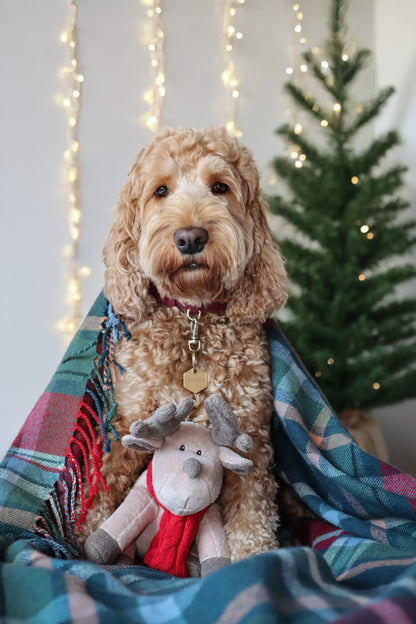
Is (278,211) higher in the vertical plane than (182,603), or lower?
higher

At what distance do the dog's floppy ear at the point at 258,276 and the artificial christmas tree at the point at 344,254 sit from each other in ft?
3.19

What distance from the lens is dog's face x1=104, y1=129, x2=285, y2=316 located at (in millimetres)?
1233

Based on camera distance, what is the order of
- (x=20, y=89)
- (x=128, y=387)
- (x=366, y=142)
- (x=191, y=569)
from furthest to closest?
A: 1. (x=366, y=142)
2. (x=20, y=89)
3. (x=128, y=387)
4. (x=191, y=569)

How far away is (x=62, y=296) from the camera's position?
7.85 ft

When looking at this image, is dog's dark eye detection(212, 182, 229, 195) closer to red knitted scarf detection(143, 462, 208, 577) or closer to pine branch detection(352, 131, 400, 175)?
red knitted scarf detection(143, 462, 208, 577)

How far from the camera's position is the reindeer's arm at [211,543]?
1.18 meters

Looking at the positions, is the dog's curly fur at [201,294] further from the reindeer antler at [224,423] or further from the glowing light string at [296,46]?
the glowing light string at [296,46]

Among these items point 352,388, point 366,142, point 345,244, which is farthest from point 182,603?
point 366,142

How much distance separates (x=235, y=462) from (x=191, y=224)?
54 centimetres

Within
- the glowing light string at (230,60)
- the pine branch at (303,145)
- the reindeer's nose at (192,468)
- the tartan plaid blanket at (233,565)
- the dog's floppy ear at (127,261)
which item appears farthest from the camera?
the glowing light string at (230,60)

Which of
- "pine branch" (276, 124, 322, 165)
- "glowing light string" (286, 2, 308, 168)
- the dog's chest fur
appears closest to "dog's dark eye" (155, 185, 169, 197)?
the dog's chest fur

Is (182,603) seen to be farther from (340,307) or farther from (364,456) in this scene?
(340,307)

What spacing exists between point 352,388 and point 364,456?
3.34ft

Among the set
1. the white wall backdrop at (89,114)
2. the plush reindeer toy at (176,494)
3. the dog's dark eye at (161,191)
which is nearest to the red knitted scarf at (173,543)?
the plush reindeer toy at (176,494)
